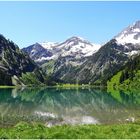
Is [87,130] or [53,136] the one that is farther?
[87,130]

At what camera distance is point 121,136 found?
28.9 meters

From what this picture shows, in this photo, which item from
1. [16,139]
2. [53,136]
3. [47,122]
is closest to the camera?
[16,139]

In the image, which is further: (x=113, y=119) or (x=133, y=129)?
(x=113, y=119)

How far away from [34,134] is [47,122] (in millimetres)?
31476

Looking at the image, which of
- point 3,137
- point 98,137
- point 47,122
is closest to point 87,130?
point 98,137

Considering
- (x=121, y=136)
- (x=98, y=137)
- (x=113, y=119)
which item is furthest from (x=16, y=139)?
(x=113, y=119)

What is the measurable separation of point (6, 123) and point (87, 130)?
2469cm

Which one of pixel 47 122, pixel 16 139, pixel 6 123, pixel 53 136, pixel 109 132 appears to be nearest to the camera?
pixel 16 139

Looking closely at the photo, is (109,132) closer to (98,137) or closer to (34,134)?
(98,137)

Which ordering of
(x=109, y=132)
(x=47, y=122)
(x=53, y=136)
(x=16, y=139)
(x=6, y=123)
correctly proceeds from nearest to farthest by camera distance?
(x=16, y=139) → (x=53, y=136) → (x=109, y=132) → (x=6, y=123) → (x=47, y=122)

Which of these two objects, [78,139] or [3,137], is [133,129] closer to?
[78,139]

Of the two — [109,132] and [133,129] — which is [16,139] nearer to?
[109,132]

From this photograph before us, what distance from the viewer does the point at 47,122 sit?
60.5m

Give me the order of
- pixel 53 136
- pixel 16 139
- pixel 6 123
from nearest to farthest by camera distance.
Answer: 1. pixel 16 139
2. pixel 53 136
3. pixel 6 123
